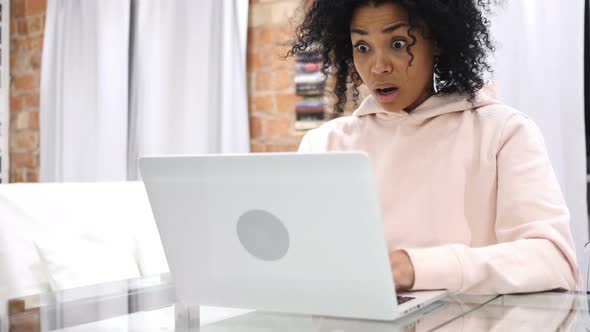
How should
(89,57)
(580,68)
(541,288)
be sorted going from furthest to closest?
(89,57) < (580,68) < (541,288)

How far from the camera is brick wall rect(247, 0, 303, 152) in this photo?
2887 millimetres

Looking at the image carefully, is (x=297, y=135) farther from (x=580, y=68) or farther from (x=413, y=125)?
(x=413, y=125)

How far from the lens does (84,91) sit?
3.34 meters

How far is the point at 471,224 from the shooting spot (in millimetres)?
1484

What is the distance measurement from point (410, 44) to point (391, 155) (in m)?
0.23

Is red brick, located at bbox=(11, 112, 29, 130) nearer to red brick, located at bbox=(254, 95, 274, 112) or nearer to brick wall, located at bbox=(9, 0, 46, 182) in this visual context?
brick wall, located at bbox=(9, 0, 46, 182)

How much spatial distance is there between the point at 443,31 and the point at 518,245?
51 centimetres

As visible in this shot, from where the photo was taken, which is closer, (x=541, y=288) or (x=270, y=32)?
(x=541, y=288)

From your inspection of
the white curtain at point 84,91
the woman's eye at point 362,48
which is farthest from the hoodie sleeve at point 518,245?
the white curtain at point 84,91

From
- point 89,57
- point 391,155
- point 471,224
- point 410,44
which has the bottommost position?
point 471,224

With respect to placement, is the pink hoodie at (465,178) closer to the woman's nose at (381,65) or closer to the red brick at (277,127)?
the woman's nose at (381,65)

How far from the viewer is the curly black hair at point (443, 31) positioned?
150cm

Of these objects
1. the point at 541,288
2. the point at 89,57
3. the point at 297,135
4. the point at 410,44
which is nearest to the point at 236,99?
the point at 297,135

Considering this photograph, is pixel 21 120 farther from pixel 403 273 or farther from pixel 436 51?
pixel 403 273
